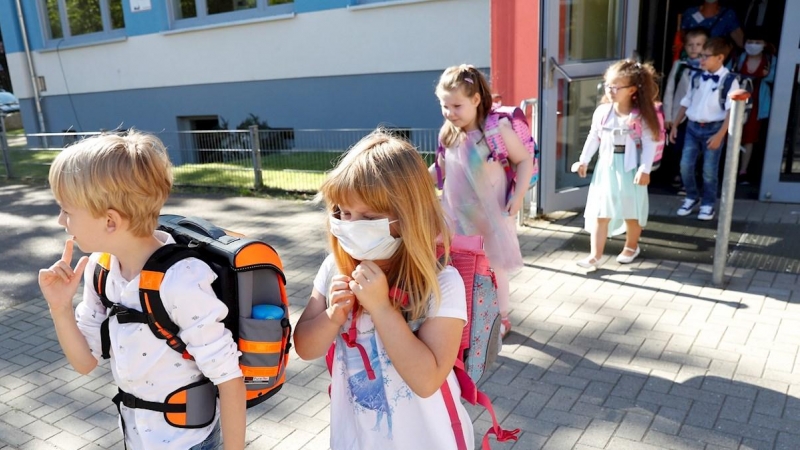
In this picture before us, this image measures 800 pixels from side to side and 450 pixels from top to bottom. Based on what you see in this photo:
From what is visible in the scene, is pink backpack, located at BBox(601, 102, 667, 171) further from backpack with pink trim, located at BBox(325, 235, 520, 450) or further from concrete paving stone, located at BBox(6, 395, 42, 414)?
concrete paving stone, located at BBox(6, 395, 42, 414)

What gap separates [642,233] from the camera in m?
6.02

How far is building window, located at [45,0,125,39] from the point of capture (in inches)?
569

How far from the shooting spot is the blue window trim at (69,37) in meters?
14.4

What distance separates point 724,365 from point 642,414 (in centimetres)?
75

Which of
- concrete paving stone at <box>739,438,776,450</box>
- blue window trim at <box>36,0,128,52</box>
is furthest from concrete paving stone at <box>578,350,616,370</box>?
blue window trim at <box>36,0,128,52</box>

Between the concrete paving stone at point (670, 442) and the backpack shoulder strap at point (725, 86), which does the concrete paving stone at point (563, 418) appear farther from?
the backpack shoulder strap at point (725, 86)

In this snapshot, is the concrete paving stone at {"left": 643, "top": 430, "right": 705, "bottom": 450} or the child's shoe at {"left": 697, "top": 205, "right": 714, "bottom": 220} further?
the child's shoe at {"left": 697, "top": 205, "right": 714, "bottom": 220}

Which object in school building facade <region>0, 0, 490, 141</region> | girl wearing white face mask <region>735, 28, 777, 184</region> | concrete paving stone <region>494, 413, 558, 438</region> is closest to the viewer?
concrete paving stone <region>494, 413, 558, 438</region>

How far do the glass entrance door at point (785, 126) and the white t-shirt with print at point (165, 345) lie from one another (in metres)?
6.46

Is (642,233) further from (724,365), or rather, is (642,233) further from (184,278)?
(184,278)

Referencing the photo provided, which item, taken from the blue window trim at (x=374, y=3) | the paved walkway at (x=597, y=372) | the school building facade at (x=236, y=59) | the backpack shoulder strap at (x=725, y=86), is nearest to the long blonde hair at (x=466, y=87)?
the paved walkway at (x=597, y=372)

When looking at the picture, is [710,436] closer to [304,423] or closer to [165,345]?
[304,423]

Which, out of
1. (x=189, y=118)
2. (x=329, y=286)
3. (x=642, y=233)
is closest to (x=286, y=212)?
(x=642, y=233)

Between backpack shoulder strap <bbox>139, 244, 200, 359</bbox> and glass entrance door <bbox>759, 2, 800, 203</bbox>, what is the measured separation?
650cm
